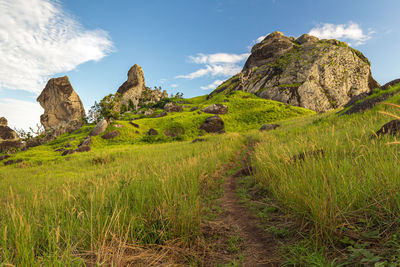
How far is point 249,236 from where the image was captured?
2846 mm

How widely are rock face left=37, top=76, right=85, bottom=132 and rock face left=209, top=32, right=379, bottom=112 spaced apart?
9951cm

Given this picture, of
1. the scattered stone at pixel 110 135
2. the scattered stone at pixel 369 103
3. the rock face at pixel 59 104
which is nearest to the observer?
the scattered stone at pixel 369 103

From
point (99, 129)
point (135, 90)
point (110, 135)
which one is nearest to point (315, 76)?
point (110, 135)

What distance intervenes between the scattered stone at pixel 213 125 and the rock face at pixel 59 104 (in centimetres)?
9230

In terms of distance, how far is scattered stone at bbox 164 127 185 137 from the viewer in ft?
123

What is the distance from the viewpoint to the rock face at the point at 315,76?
193 feet

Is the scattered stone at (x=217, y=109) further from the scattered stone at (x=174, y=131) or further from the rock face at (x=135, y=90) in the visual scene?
the rock face at (x=135, y=90)

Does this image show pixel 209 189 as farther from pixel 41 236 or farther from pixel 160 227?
pixel 41 236

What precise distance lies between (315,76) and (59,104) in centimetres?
13070

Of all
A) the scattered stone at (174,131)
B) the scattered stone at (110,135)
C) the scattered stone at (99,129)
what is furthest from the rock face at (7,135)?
the scattered stone at (174,131)

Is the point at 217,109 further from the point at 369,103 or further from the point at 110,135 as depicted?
the point at 369,103

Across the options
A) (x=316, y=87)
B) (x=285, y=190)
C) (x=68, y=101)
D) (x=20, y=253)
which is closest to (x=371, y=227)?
(x=285, y=190)

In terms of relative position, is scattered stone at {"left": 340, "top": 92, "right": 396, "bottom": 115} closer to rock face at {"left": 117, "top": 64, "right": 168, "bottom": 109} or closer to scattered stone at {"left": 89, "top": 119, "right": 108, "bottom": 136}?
scattered stone at {"left": 89, "top": 119, "right": 108, "bottom": 136}

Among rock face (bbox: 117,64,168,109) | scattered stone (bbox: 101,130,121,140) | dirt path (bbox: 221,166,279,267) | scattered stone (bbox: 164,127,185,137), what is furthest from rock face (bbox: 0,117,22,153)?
dirt path (bbox: 221,166,279,267)
